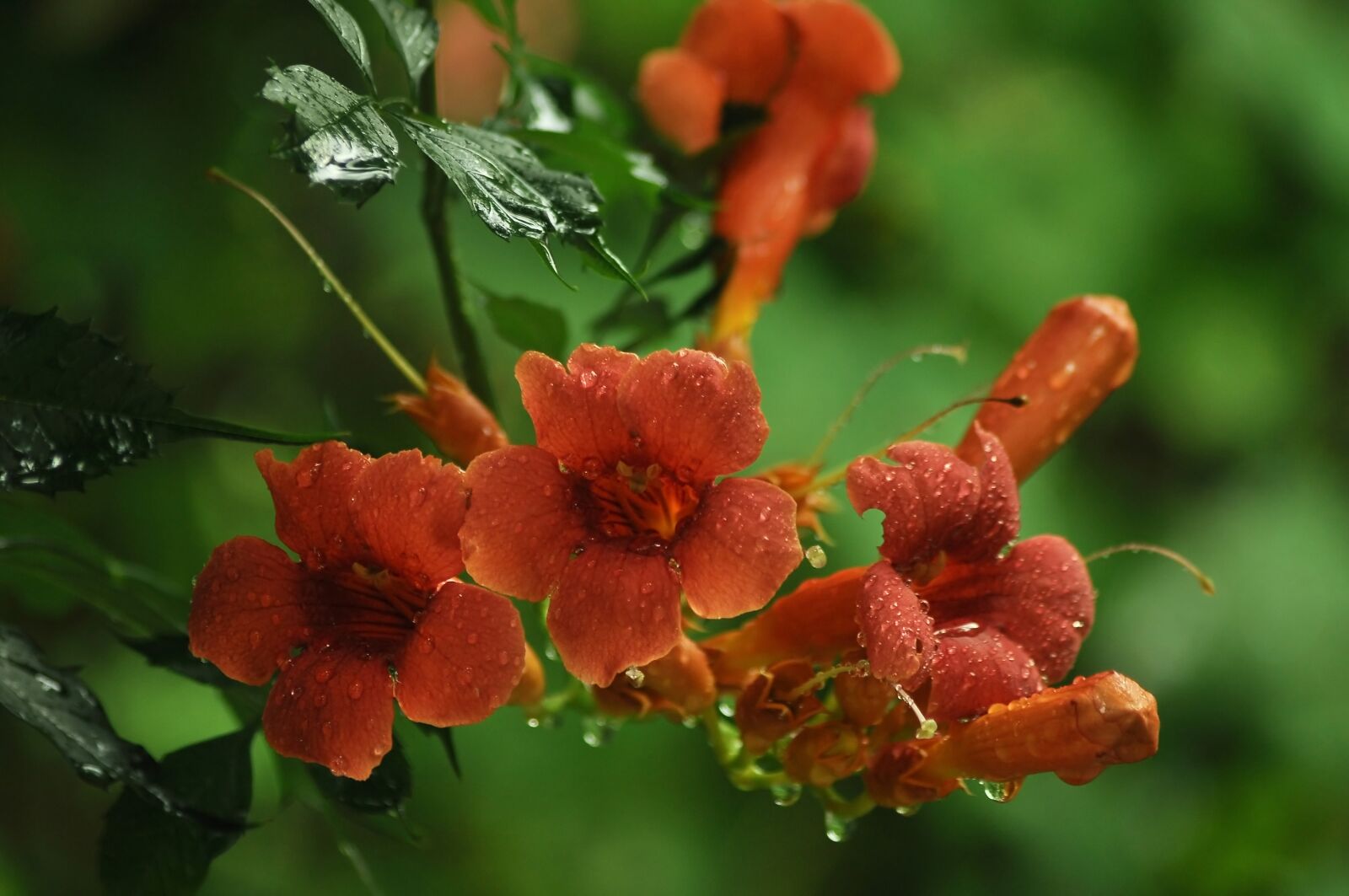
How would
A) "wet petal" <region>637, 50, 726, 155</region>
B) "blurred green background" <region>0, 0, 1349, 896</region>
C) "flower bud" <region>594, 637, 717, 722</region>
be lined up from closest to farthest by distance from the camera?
"flower bud" <region>594, 637, 717, 722</region>, "wet petal" <region>637, 50, 726, 155</region>, "blurred green background" <region>0, 0, 1349, 896</region>

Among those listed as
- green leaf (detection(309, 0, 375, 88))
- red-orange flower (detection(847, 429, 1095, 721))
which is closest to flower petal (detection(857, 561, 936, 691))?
red-orange flower (detection(847, 429, 1095, 721))

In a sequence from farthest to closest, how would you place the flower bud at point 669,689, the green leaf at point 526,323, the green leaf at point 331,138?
the green leaf at point 526,323 < the flower bud at point 669,689 < the green leaf at point 331,138

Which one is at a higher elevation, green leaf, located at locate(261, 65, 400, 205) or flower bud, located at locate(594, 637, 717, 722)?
green leaf, located at locate(261, 65, 400, 205)

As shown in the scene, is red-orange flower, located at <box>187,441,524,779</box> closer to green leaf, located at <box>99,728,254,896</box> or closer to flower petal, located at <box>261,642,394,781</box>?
flower petal, located at <box>261,642,394,781</box>

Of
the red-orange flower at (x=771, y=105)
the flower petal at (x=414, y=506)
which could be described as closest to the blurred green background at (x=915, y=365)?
the red-orange flower at (x=771, y=105)

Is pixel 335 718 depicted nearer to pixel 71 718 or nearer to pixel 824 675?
pixel 71 718

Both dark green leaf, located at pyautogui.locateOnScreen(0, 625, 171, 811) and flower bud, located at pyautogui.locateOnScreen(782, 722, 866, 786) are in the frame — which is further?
flower bud, located at pyautogui.locateOnScreen(782, 722, 866, 786)

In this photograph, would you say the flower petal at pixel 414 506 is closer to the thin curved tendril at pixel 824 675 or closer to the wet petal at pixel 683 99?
the thin curved tendril at pixel 824 675

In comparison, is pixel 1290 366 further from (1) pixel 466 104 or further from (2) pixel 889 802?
(2) pixel 889 802
